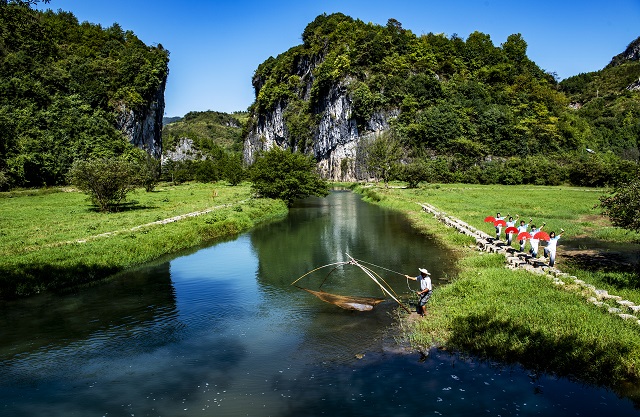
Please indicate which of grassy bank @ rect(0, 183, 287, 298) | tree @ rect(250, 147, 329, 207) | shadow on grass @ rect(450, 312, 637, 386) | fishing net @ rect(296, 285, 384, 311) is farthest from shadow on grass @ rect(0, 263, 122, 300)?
tree @ rect(250, 147, 329, 207)

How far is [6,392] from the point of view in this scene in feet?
37.4

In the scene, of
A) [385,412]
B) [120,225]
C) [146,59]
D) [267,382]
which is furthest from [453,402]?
[146,59]

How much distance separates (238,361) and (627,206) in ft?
55.8

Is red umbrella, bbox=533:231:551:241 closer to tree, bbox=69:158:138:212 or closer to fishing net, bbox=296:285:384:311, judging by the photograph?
fishing net, bbox=296:285:384:311

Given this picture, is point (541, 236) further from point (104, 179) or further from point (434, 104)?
point (434, 104)

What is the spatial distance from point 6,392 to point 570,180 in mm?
93564

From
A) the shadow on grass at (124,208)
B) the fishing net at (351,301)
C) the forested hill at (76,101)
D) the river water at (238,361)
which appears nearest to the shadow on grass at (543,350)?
the river water at (238,361)

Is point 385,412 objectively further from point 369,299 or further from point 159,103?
point 159,103

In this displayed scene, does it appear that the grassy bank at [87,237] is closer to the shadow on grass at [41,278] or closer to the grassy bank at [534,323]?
the shadow on grass at [41,278]

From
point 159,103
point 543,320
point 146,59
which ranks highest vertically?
point 146,59

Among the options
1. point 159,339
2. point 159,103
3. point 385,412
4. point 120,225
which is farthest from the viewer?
point 159,103

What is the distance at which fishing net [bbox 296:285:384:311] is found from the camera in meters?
17.2

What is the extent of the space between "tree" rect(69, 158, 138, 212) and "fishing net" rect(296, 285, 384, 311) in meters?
32.3

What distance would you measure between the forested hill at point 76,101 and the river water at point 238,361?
165 ft
